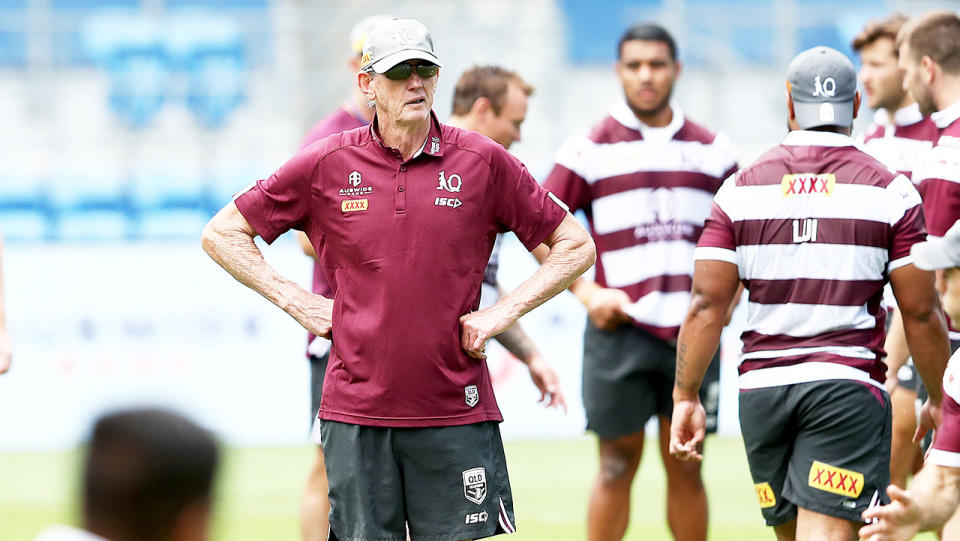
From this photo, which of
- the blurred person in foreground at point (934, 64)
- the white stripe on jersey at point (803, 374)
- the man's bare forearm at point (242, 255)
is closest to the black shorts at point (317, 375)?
the man's bare forearm at point (242, 255)

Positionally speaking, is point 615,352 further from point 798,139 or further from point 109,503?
point 109,503

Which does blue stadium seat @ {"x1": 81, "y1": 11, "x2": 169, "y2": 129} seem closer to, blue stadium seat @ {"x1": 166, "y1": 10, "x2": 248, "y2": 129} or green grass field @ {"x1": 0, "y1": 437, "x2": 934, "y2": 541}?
blue stadium seat @ {"x1": 166, "y1": 10, "x2": 248, "y2": 129}

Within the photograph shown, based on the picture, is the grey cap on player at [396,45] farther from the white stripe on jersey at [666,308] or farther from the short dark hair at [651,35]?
the short dark hair at [651,35]

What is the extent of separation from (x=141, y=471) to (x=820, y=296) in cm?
340

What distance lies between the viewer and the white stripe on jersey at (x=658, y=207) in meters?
6.98

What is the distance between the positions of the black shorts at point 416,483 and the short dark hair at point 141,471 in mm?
2407

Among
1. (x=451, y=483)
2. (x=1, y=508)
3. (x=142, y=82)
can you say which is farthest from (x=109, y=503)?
(x=142, y=82)

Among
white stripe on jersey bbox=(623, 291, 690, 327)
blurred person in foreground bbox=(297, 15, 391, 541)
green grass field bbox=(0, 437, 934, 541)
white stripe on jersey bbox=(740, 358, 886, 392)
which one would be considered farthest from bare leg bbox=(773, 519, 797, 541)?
green grass field bbox=(0, 437, 934, 541)

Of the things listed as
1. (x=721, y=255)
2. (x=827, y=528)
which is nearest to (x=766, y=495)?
(x=827, y=528)

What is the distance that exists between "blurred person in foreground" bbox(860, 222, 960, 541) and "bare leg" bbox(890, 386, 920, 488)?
377 cm

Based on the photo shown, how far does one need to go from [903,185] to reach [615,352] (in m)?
2.19

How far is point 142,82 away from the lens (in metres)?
15.1

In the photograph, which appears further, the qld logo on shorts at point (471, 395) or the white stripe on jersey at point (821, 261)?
the white stripe on jersey at point (821, 261)

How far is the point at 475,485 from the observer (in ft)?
16.1
